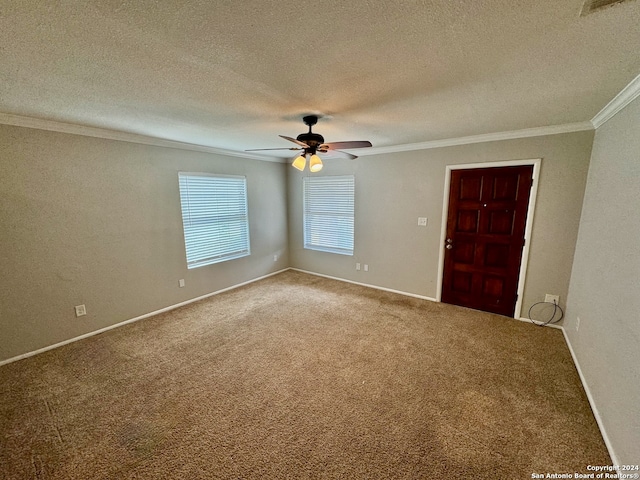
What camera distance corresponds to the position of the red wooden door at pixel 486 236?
317 cm

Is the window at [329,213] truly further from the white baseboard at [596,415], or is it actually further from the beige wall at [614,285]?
the white baseboard at [596,415]

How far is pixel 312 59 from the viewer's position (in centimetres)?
142

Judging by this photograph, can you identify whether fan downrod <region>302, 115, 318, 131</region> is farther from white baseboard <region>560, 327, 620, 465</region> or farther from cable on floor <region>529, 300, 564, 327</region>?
cable on floor <region>529, 300, 564, 327</region>

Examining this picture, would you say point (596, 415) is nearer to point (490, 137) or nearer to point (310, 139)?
point (490, 137)

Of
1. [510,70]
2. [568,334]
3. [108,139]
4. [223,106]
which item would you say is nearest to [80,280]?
[108,139]

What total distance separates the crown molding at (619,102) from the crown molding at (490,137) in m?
0.16

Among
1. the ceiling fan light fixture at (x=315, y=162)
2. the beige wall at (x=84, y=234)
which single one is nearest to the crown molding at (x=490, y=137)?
the ceiling fan light fixture at (x=315, y=162)

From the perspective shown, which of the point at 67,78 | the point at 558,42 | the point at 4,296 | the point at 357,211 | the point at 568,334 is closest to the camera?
the point at 558,42

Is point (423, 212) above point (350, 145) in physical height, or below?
below

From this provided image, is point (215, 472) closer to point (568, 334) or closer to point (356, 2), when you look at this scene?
point (356, 2)

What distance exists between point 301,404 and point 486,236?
9.98 ft

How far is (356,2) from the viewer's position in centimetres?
100

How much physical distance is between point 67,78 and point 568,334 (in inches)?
193

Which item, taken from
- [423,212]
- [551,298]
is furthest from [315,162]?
[551,298]
